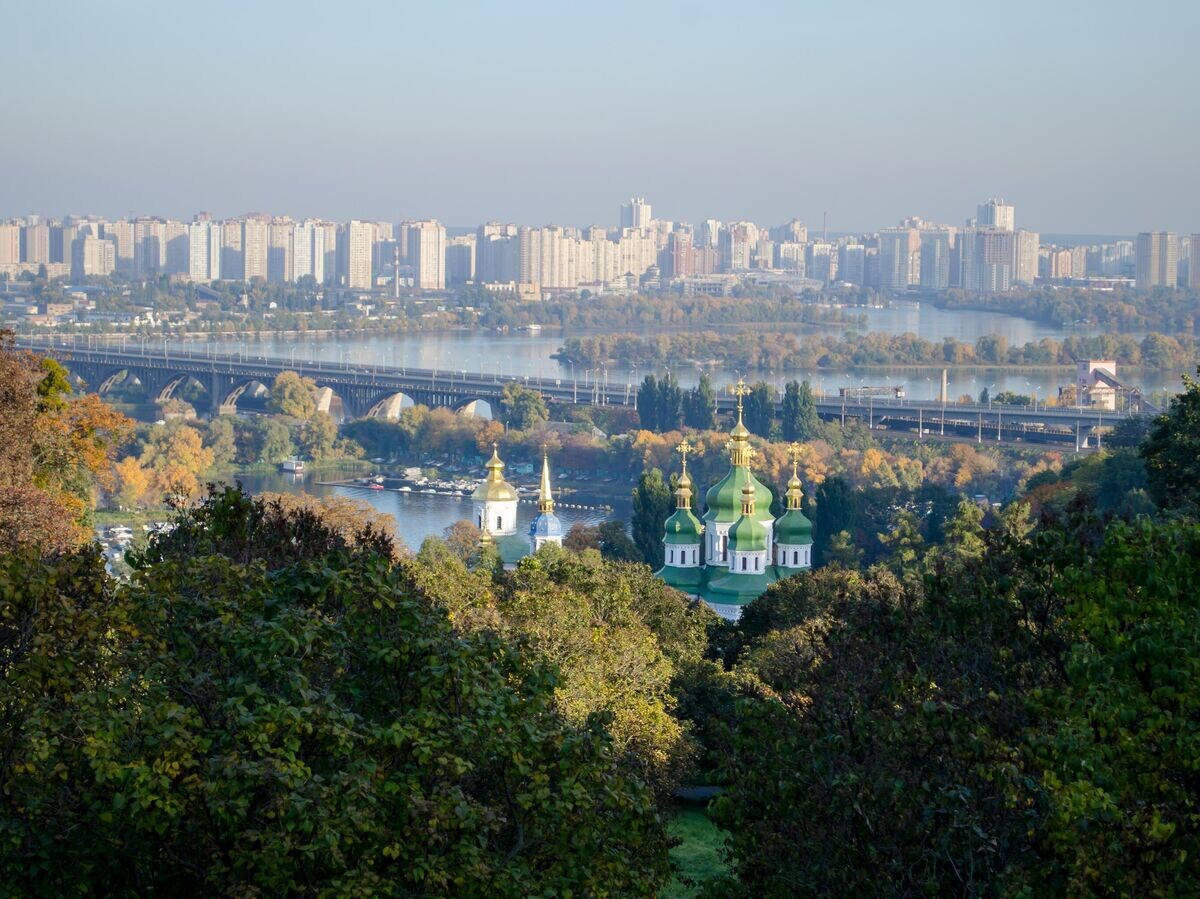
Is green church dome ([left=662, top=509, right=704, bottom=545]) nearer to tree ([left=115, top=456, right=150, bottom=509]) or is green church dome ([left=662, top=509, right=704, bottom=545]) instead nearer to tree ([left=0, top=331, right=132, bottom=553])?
tree ([left=0, top=331, right=132, bottom=553])

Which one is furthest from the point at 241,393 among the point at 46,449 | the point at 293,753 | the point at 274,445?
the point at 293,753

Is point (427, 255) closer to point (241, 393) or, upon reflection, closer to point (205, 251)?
point (205, 251)

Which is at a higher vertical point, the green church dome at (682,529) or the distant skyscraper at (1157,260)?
the distant skyscraper at (1157,260)

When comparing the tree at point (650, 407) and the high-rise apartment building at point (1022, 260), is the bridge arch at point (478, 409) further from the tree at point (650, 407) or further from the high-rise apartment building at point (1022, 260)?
the high-rise apartment building at point (1022, 260)

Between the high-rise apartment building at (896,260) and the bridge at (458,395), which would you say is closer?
the bridge at (458,395)

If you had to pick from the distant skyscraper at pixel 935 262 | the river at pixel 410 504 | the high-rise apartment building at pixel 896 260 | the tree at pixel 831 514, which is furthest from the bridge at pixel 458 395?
the high-rise apartment building at pixel 896 260

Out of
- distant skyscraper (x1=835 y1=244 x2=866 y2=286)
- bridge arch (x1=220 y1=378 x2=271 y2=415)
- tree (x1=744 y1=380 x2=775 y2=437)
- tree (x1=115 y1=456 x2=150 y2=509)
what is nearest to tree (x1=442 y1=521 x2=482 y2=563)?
tree (x1=115 y1=456 x2=150 y2=509)

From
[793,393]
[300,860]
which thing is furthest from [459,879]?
[793,393]
